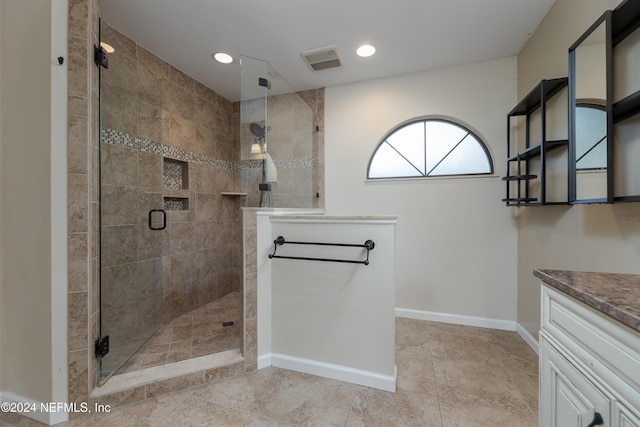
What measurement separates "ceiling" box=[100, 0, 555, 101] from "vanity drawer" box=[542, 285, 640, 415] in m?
1.95

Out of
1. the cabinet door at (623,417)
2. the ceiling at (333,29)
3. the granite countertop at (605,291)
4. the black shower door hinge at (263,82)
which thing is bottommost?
the cabinet door at (623,417)

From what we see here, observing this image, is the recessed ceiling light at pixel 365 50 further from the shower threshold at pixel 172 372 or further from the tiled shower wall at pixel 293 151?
the shower threshold at pixel 172 372

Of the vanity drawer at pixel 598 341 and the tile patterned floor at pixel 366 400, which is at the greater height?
the vanity drawer at pixel 598 341

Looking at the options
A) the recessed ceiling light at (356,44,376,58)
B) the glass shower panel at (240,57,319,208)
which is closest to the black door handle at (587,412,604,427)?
the glass shower panel at (240,57,319,208)

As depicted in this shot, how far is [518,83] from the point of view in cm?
226

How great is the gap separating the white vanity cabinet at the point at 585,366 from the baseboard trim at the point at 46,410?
6.98 ft

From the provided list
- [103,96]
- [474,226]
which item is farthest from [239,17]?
[474,226]

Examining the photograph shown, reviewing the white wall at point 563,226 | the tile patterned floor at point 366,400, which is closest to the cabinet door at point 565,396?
the tile patterned floor at point 366,400

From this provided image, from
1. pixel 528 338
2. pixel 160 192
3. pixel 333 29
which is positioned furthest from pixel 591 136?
pixel 160 192

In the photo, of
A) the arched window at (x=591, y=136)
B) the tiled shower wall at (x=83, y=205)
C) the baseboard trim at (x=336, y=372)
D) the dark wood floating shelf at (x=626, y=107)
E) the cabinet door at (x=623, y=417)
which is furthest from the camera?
the baseboard trim at (x=336, y=372)

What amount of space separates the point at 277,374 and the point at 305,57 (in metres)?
2.61

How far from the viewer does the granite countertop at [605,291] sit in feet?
1.74

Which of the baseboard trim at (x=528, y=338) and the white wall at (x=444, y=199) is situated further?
the white wall at (x=444, y=199)

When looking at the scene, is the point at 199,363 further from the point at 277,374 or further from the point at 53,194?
the point at 53,194
